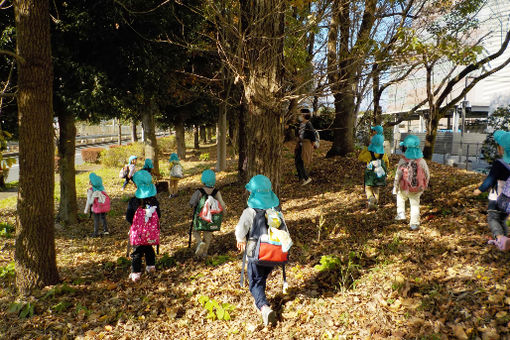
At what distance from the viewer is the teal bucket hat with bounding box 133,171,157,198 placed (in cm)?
456

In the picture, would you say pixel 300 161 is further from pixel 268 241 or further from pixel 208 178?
pixel 268 241

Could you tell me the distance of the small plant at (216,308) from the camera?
12.0ft

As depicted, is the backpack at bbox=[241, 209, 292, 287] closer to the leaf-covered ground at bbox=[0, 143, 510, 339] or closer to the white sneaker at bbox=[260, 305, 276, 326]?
the white sneaker at bbox=[260, 305, 276, 326]

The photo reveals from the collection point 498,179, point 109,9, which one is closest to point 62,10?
point 109,9

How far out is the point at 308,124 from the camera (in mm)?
8289

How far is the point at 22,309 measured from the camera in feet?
12.8

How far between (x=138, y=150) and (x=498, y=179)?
20984 mm

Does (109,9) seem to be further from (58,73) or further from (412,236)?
(412,236)

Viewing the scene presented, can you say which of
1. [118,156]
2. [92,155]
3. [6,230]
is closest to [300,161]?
[6,230]

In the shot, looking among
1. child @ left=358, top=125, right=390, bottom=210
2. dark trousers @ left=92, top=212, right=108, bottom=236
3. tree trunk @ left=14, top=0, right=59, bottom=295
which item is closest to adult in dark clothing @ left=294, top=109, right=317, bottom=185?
child @ left=358, top=125, right=390, bottom=210

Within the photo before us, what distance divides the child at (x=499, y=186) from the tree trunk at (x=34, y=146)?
19.0ft

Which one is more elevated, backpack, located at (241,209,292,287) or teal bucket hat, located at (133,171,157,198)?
teal bucket hat, located at (133,171,157,198)

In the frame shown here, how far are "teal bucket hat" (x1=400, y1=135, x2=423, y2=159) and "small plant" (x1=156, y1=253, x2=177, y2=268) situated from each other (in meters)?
4.31

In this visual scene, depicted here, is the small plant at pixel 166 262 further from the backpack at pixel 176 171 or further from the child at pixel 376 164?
the backpack at pixel 176 171
